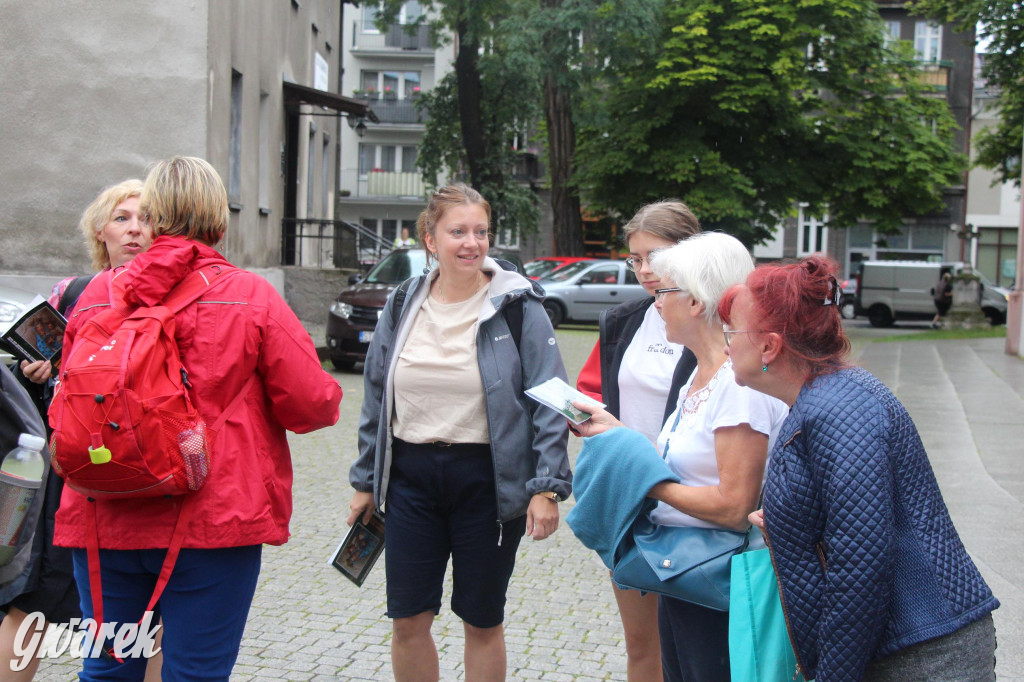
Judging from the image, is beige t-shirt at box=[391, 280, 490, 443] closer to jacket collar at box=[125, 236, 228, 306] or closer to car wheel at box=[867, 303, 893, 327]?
jacket collar at box=[125, 236, 228, 306]

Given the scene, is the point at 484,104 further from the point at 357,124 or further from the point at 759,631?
the point at 759,631

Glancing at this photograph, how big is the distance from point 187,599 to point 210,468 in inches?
13.4

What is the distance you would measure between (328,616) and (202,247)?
268cm

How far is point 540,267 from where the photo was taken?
26.9 metres

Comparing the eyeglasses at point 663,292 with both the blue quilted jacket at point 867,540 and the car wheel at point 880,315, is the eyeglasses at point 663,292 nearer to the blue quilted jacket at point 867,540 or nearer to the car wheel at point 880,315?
the blue quilted jacket at point 867,540

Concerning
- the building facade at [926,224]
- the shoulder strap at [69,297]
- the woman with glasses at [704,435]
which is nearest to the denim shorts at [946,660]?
the woman with glasses at [704,435]

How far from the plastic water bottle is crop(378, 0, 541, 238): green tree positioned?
20007 mm

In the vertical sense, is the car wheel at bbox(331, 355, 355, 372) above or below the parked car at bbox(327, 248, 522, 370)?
below

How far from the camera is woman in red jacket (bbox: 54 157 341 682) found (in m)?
2.62

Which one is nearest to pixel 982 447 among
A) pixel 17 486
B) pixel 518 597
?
pixel 518 597

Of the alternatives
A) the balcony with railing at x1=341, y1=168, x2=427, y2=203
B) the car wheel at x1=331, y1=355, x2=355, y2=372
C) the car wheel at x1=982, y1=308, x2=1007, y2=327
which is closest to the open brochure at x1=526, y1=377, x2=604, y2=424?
the car wheel at x1=331, y1=355, x2=355, y2=372

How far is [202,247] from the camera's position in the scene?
2.74 meters

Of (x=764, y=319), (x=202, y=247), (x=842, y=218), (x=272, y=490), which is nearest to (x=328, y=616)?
(x=272, y=490)

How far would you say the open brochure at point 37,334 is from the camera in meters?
3.50
